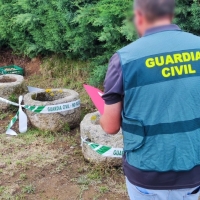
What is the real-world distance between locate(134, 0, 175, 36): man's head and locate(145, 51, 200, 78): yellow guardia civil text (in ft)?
0.52

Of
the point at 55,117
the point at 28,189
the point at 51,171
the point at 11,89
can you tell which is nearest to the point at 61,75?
the point at 11,89

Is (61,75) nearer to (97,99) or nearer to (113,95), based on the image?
(97,99)

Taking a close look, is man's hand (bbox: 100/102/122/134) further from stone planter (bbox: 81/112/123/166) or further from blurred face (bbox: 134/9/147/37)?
stone planter (bbox: 81/112/123/166)

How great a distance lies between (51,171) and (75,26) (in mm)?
3138

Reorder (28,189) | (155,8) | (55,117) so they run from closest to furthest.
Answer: (155,8), (28,189), (55,117)

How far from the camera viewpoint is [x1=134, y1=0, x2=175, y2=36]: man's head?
160cm

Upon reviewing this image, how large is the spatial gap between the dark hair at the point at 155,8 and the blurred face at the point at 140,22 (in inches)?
1.0

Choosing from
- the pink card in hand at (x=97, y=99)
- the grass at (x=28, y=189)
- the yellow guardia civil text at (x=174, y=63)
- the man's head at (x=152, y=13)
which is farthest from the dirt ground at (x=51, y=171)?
the man's head at (x=152, y=13)

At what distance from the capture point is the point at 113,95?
1735 millimetres

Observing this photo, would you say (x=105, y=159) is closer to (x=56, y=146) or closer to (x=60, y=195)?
(x=60, y=195)

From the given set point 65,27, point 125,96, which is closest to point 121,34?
point 65,27

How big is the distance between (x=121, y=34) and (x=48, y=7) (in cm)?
192

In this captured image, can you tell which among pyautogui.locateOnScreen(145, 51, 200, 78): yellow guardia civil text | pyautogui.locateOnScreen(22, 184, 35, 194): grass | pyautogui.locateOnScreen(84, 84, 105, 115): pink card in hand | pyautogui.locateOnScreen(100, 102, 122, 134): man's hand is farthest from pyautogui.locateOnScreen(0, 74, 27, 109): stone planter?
pyautogui.locateOnScreen(145, 51, 200, 78): yellow guardia civil text

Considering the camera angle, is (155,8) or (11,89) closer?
(155,8)
